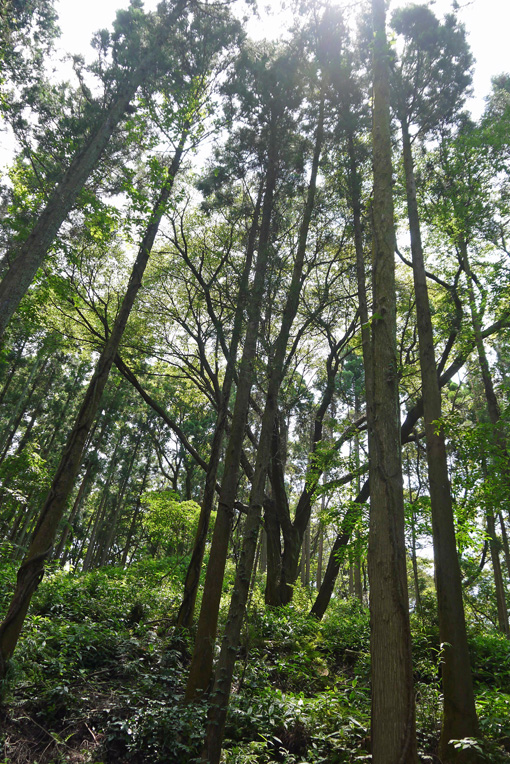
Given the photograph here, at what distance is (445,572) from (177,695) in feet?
12.5

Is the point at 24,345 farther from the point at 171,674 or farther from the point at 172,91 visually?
the point at 171,674

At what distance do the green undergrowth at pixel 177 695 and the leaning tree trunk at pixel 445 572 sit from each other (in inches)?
12.3

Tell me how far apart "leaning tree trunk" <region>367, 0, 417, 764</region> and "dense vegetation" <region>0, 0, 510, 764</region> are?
0.02 metres

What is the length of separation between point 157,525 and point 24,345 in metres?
13.3

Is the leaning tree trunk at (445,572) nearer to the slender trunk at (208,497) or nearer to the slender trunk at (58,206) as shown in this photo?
the slender trunk at (208,497)

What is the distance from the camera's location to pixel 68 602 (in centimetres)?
856

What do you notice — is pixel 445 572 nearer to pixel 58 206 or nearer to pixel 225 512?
pixel 225 512

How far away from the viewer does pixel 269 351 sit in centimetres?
748

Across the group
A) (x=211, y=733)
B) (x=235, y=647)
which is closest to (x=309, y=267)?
(x=235, y=647)

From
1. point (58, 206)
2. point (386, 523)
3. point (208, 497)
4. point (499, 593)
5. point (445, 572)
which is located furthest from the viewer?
point (499, 593)

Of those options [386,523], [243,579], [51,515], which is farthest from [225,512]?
[386,523]

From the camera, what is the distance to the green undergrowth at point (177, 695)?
4234mm

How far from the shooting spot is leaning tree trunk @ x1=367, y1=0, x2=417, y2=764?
2604 mm

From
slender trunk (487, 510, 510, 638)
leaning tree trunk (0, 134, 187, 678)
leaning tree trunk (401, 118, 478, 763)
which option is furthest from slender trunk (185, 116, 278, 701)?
slender trunk (487, 510, 510, 638)
